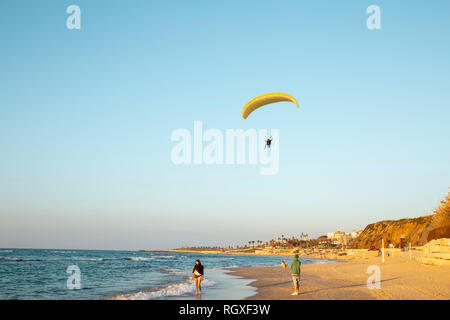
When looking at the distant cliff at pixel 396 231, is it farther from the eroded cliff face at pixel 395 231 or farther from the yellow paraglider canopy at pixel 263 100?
the yellow paraglider canopy at pixel 263 100

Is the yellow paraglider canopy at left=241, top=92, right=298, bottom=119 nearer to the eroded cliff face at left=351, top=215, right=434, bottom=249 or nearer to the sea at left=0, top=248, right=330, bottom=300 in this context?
the sea at left=0, top=248, right=330, bottom=300

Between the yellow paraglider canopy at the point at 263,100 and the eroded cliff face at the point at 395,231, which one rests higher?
the yellow paraglider canopy at the point at 263,100

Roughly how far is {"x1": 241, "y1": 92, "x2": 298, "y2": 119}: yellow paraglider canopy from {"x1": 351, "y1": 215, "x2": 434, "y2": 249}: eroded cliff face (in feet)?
200

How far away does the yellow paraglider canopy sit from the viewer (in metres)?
24.3

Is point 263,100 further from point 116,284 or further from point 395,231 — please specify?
point 395,231

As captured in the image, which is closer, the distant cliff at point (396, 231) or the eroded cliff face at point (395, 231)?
the distant cliff at point (396, 231)

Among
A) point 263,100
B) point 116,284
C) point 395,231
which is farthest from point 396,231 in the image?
point 116,284

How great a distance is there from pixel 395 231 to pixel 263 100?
80.3 metres

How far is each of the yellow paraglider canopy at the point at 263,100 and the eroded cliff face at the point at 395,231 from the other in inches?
2402

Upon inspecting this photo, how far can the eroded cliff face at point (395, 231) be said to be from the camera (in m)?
79.4

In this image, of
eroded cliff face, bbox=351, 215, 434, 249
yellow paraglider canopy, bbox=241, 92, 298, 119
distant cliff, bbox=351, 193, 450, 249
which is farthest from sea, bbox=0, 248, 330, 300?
eroded cliff face, bbox=351, 215, 434, 249

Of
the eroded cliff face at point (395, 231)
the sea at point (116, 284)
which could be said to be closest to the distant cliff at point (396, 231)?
the eroded cliff face at point (395, 231)
